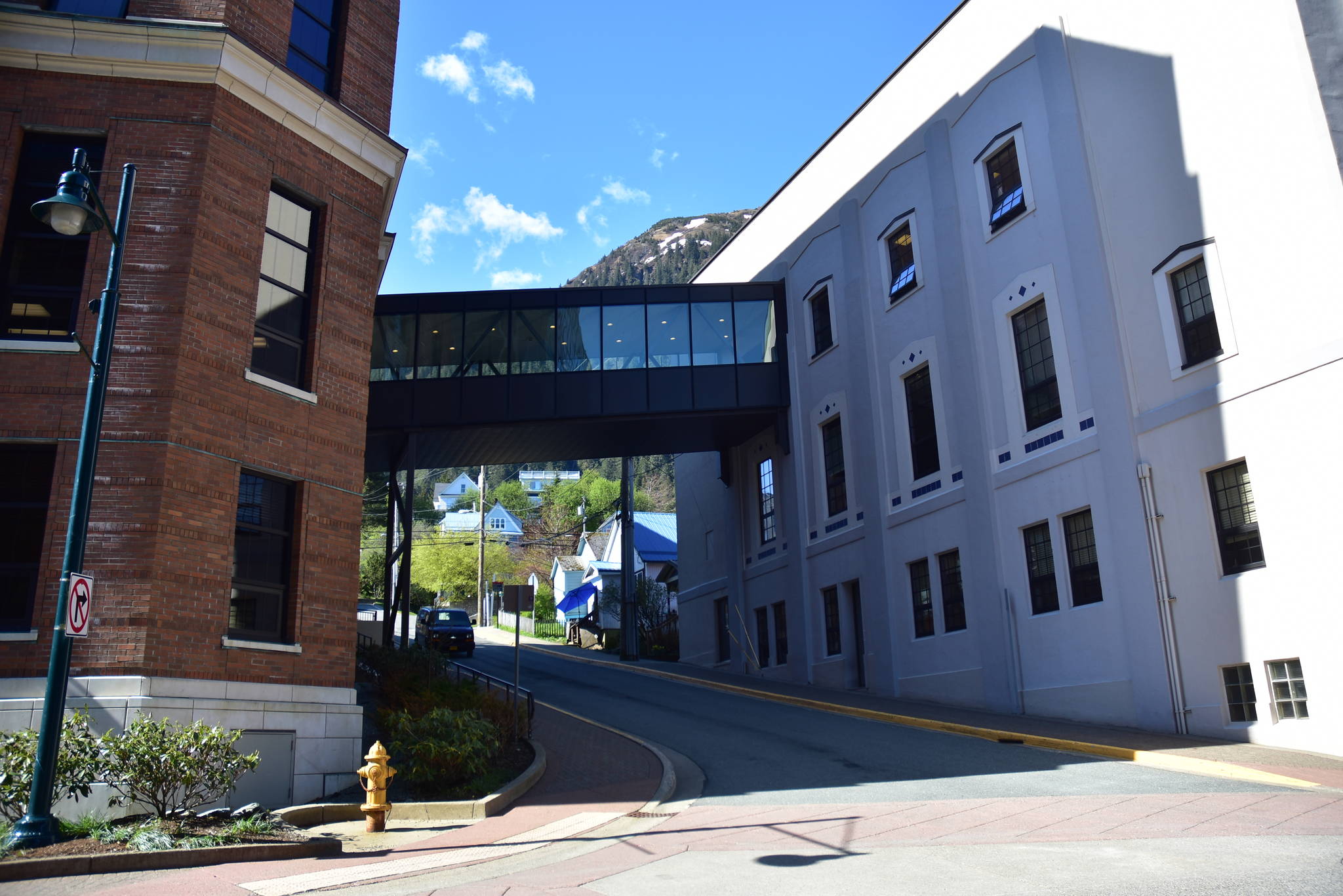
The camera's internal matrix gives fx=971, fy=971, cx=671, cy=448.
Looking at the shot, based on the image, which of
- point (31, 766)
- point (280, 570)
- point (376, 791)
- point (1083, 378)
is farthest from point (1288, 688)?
point (31, 766)

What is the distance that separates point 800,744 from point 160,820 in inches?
378

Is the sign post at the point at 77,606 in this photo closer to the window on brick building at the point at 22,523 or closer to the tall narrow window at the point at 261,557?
the window on brick building at the point at 22,523

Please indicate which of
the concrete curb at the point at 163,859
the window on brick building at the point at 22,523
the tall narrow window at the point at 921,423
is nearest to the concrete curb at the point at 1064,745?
the tall narrow window at the point at 921,423

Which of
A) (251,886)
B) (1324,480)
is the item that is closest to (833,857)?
(251,886)

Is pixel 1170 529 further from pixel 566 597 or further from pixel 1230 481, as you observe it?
pixel 566 597

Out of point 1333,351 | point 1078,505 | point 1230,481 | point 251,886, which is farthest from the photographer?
point 1078,505

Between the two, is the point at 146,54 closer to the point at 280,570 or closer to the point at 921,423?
the point at 280,570

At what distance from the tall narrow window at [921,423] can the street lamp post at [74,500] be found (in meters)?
17.6

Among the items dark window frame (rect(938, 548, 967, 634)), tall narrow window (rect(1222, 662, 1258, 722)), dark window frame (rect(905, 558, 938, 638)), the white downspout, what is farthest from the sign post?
dark window frame (rect(905, 558, 938, 638))

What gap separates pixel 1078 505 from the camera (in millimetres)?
18203

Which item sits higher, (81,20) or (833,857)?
(81,20)

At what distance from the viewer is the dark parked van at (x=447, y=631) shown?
33.9 metres

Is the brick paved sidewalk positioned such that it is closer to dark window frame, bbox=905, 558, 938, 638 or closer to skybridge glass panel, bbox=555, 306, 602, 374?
dark window frame, bbox=905, 558, 938, 638

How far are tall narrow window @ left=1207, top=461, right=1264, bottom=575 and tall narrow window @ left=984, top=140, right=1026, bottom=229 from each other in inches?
285
